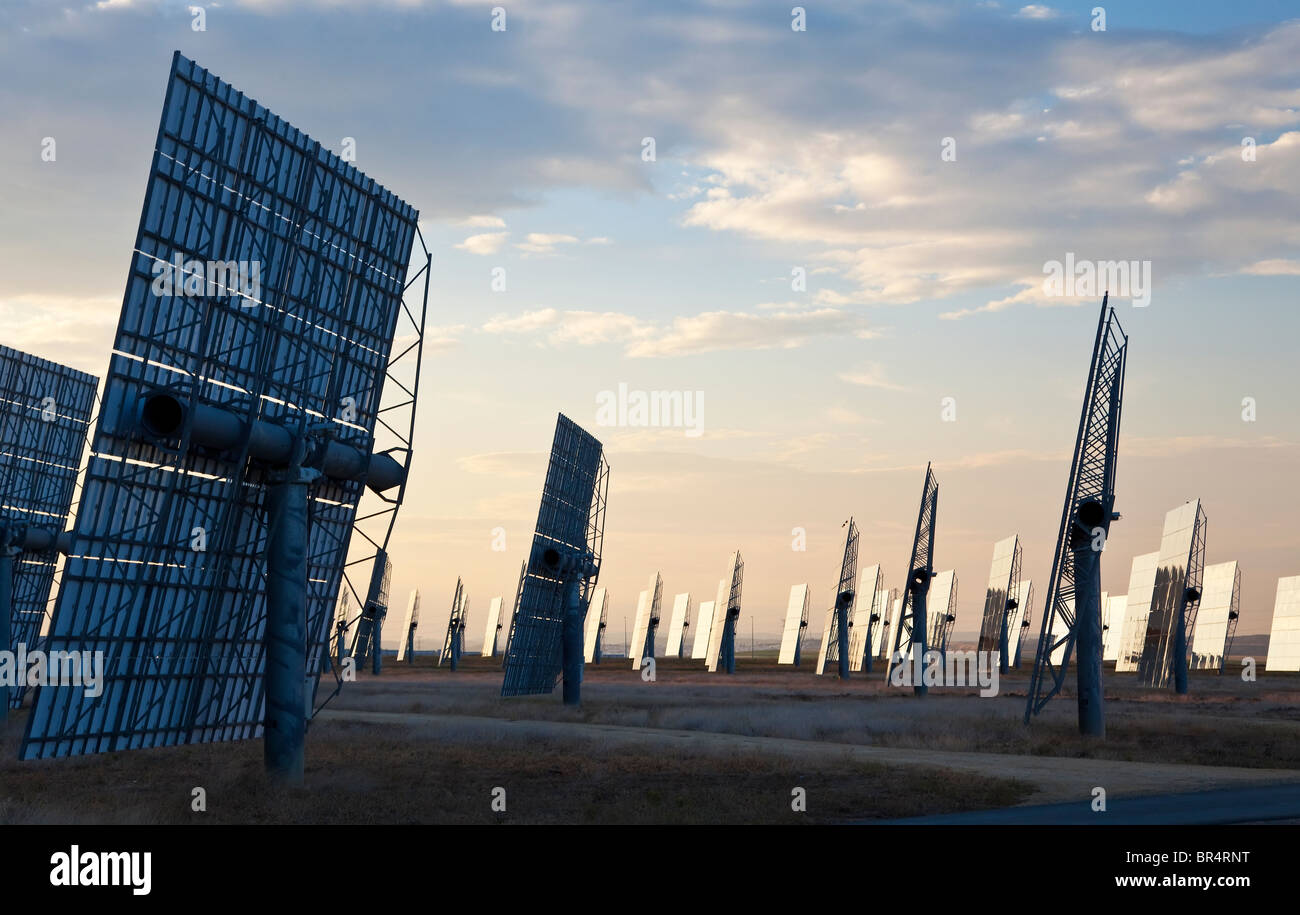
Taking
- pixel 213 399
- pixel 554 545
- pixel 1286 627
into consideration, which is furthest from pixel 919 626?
pixel 213 399

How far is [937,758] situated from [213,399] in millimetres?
20377

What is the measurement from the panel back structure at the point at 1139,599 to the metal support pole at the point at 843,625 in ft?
65.8

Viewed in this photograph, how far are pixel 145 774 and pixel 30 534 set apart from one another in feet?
64.2

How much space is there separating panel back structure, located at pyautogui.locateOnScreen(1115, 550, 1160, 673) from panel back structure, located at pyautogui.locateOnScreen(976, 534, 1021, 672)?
18.7 metres

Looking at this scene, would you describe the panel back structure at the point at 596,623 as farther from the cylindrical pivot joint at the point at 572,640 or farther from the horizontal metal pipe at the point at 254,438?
the horizontal metal pipe at the point at 254,438

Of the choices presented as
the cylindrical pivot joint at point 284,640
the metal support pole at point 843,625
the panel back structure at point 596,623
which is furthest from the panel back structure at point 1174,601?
the panel back structure at point 596,623

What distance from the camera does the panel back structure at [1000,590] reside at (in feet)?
339

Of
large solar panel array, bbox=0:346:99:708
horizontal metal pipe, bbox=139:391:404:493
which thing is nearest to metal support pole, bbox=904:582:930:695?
large solar panel array, bbox=0:346:99:708
